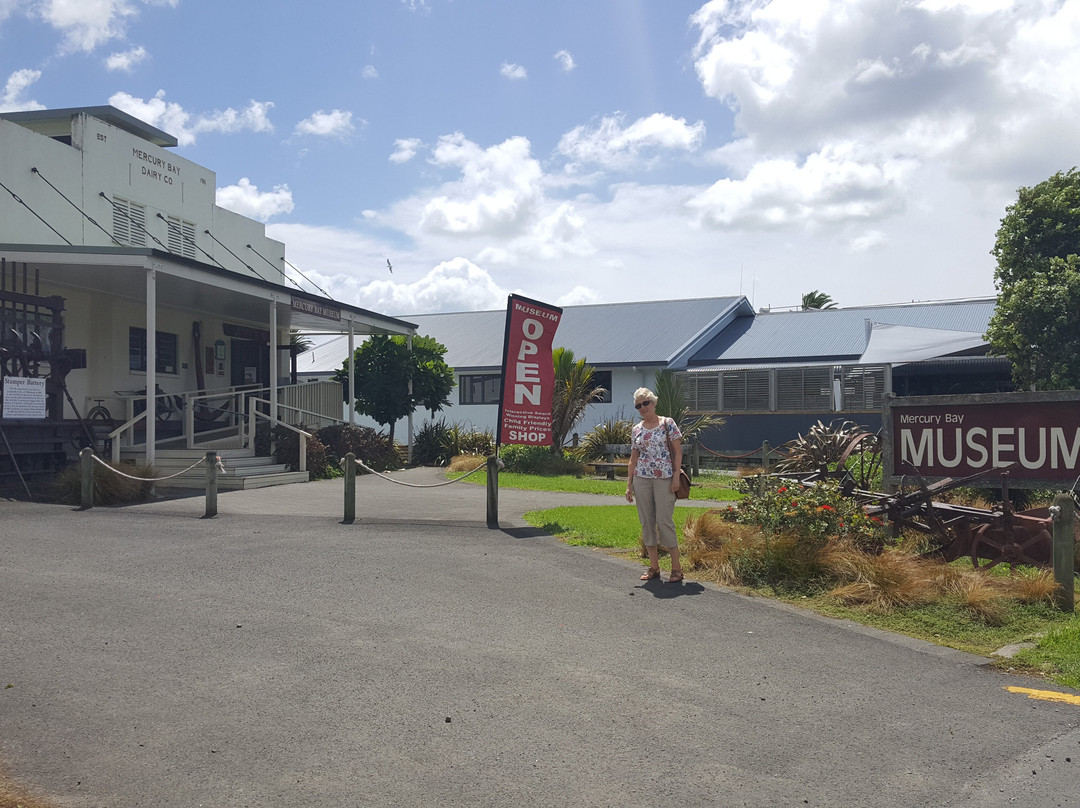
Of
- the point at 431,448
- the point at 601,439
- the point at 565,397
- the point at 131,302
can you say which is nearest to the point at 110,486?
the point at 131,302

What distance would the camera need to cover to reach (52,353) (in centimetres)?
1585

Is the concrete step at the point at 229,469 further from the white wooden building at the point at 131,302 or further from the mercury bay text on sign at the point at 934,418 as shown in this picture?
the mercury bay text on sign at the point at 934,418

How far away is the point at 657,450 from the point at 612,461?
13242 millimetres

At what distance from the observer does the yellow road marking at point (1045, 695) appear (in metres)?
5.25

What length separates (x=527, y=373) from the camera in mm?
13500

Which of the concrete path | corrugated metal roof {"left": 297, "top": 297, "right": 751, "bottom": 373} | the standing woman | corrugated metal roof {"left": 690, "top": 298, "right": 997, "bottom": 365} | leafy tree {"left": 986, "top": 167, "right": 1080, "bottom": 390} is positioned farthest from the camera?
corrugated metal roof {"left": 297, "top": 297, "right": 751, "bottom": 373}

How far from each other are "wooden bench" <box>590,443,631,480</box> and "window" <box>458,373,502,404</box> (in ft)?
35.8

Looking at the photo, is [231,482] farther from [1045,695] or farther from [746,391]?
[746,391]

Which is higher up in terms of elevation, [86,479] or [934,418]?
[934,418]

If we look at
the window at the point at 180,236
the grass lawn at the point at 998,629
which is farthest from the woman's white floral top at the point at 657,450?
the window at the point at 180,236

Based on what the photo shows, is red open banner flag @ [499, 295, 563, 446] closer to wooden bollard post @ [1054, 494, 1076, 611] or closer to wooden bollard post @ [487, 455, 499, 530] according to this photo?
wooden bollard post @ [487, 455, 499, 530]

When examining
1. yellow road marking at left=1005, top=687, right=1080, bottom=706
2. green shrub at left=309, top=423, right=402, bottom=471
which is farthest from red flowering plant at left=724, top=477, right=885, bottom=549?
green shrub at left=309, top=423, right=402, bottom=471

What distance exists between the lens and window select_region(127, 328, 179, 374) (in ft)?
64.1

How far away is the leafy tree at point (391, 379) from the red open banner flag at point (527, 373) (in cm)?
939
